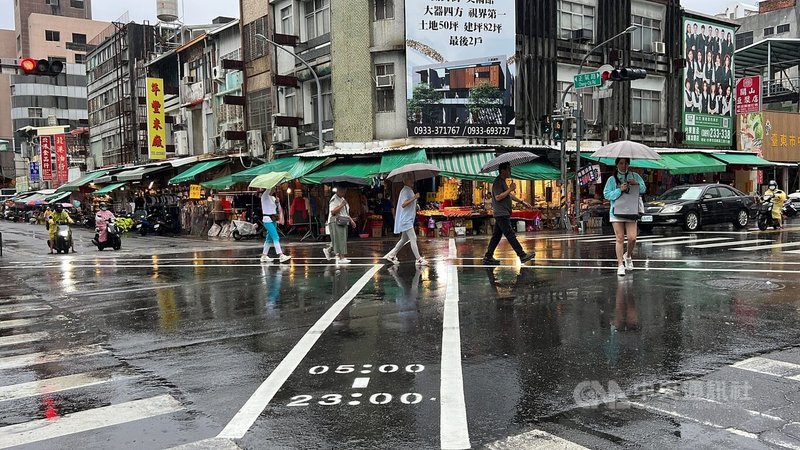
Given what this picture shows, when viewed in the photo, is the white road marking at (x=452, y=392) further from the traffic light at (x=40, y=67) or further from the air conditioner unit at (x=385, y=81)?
the air conditioner unit at (x=385, y=81)

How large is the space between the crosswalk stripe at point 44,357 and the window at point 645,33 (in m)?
28.7

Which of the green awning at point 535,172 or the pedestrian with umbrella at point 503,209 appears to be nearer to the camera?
the pedestrian with umbrella at point 503,209

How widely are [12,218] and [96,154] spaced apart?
13039mm

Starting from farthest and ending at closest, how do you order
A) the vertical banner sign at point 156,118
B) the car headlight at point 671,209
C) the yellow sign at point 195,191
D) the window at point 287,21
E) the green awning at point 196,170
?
1. the vertical banner sign at point 156,118
2. the yellow sign at point 195,191
3. the green awning at point 196,170
4. the window at point 287,21
5. the car headlight at point 671,209

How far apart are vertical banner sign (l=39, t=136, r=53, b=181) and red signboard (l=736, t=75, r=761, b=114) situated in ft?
180

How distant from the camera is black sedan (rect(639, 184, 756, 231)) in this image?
832 inches

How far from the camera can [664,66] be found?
31.0 m

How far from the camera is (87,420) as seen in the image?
4520mm

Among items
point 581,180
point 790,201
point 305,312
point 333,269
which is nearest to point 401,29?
point 581,180

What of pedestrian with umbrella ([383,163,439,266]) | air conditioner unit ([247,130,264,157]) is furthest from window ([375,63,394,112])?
pedestrian with umbrella ([383,163,439,266])

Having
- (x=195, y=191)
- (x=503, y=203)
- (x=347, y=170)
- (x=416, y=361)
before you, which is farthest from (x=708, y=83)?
(x=416, y=361)

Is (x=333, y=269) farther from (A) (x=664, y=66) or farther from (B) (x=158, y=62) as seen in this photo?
(B) (x=158, y=62)

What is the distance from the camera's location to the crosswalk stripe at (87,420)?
13.9 ft

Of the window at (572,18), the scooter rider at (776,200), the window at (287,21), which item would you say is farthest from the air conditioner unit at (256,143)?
the scooter rider at (776,200)
